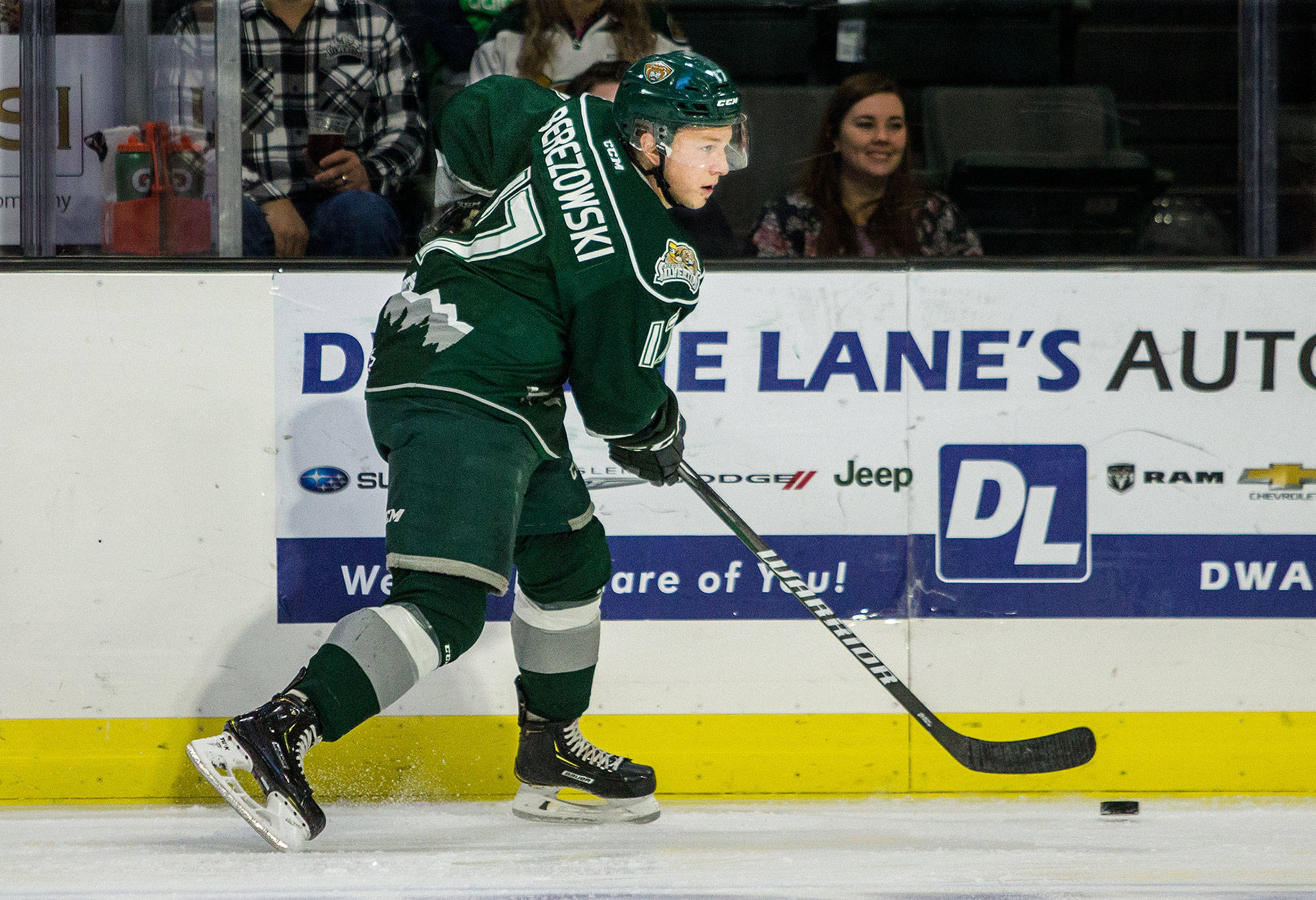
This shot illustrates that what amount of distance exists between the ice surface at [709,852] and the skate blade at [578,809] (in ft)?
0.08

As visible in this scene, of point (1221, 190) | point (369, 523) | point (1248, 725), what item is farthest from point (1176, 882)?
point (369, 523)

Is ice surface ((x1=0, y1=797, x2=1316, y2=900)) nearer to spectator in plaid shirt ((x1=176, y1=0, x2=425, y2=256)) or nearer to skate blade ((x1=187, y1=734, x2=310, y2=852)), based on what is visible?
skate blade ((x1=187, y1=734, x2=310, y2=852))

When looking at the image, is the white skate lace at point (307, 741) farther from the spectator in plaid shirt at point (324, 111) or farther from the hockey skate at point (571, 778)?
the spectator in plaid shirt at point (324, 111)

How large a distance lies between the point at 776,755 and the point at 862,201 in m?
1.08

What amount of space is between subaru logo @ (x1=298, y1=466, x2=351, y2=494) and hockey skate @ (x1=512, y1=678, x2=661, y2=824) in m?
0.51

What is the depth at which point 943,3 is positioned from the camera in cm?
270

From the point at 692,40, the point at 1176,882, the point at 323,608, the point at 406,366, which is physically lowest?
the point at 1176,882

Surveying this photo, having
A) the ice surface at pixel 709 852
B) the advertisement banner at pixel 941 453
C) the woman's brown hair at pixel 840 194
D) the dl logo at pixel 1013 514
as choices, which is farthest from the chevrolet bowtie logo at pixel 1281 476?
the woman's brown hair at pixel 840 194

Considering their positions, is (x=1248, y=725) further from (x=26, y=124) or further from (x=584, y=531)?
(x=26, y=124)

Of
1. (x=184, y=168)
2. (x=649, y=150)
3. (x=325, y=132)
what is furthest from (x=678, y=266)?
(x=184, y=168)

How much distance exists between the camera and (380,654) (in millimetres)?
1991

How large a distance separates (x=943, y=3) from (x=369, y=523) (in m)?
1.52

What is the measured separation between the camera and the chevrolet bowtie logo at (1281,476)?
2.56 m

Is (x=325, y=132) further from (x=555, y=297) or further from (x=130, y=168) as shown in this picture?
(x=555, y=297)
